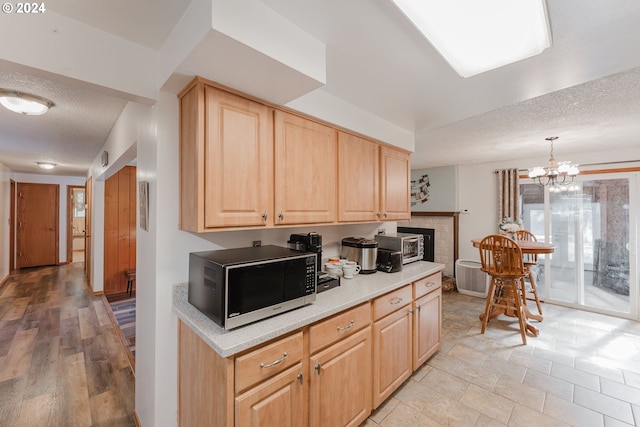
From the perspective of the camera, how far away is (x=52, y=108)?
2.31 meters

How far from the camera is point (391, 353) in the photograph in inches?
77.9

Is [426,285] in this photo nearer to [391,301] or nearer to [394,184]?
[391,301]

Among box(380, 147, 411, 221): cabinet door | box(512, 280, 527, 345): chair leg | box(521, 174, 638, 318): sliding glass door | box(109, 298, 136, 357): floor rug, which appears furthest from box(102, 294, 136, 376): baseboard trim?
box(521, 174, 638, 318): sliding glass door

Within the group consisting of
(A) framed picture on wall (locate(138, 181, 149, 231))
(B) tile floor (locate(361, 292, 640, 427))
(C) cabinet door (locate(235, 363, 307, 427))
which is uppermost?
(A) framed picture on wall (locate(138, 181, 149, 231))

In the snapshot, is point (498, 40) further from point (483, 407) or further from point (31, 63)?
point (483, 407)

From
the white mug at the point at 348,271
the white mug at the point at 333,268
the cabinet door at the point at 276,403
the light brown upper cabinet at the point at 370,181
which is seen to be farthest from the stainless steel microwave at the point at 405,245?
the cabinet door at the point at 276,403

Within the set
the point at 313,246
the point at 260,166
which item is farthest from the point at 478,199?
the point at 260,166

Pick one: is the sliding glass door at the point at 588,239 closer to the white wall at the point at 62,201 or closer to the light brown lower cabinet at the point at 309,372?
the light brown lower cabinet at the point at 309,372

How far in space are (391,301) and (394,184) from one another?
4.00 feet

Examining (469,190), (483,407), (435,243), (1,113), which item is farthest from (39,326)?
(469,190)

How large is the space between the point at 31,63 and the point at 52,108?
5.19 ft

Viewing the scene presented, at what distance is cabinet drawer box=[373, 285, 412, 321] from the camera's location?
6.03 ft

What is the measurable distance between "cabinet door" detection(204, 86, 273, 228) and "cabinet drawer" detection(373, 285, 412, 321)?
945 mm

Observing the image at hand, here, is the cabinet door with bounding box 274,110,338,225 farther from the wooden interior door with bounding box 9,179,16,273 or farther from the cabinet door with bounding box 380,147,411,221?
the wooden interior door with bounding box 9,179,16,273
